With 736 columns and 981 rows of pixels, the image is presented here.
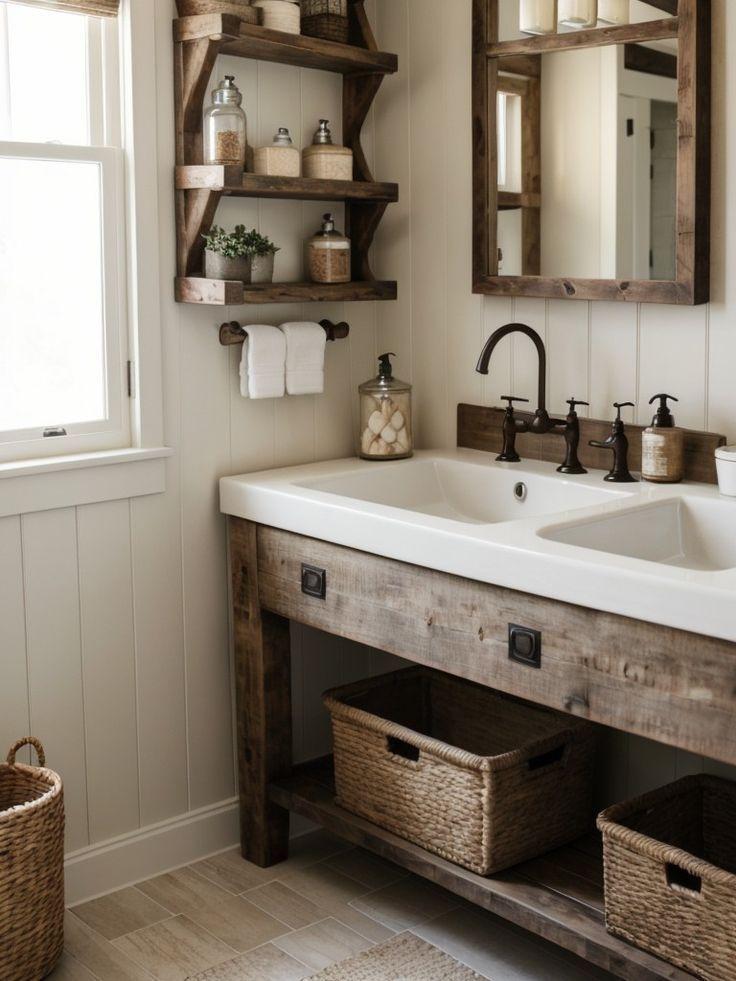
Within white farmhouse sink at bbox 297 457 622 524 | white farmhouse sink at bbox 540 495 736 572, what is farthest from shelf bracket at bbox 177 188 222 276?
white farmhouse sink at bbox 540 495 736 572

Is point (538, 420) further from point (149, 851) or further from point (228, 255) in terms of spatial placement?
point (149, 851)

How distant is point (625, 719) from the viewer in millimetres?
1885

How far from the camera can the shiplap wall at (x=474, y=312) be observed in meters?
2.40

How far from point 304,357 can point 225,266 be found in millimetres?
319

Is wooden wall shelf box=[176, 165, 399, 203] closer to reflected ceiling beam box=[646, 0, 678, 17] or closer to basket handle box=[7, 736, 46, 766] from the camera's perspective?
reflected ceiling beam box=[646, 0, 678, 17]

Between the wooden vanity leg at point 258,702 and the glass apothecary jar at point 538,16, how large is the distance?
1.23m

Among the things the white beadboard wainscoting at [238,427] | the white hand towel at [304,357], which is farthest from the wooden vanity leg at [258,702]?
the white hand towel at [304,357]

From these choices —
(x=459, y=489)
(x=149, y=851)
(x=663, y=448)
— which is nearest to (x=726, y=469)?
(x=663, y=448)

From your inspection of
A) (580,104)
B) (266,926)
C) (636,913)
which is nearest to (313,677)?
(266,926)

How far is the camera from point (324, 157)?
2.78 meters

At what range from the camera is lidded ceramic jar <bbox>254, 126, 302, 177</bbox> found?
104 inches

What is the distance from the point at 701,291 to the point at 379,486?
845 mm

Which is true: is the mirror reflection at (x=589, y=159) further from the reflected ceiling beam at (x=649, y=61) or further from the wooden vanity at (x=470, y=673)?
the wooden vanity at (x=470, y=673)

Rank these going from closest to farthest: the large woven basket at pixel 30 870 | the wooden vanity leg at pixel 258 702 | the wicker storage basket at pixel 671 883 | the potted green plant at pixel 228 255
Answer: the wicker storage basket at pixel 671 883 < the large woven basket at pixel 30 870 < the potted green plant at pixel 228 255 < the wooden vanity leg at pixel 258 702
